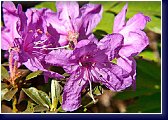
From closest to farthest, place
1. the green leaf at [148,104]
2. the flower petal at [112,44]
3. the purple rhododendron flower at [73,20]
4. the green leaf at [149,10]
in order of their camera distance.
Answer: the flower petal at [112,44], the purple rhododendron flower at [73,20], the green leaf at [149,10], the green leaf at [148,104]

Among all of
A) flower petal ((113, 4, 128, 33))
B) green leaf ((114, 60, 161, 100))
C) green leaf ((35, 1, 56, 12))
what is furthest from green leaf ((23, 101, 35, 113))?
green leaf ((114, 60, 161, 100))

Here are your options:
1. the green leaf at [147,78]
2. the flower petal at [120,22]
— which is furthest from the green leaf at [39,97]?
the green leaf at [147,78]

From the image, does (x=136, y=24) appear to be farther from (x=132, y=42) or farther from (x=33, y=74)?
(x=33, y=74)

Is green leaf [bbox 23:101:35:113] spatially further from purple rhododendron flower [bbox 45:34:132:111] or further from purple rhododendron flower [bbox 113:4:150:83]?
purple rhododendron flower [bbox 113:4:150:83]

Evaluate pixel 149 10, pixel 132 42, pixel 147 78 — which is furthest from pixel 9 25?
pixel 147 78

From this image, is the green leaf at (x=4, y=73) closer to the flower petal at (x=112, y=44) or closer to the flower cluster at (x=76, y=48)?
the flower cluster at (x=76, y=48)

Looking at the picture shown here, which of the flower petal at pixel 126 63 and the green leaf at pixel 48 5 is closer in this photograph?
the flower petal at pixel 126 63
